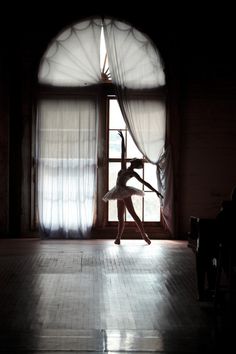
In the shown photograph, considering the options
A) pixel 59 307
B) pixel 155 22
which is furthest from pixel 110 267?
pixel 155 22

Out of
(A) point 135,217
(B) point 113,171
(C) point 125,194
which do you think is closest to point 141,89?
(B) point 113,171

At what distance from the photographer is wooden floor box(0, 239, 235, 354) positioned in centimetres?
329

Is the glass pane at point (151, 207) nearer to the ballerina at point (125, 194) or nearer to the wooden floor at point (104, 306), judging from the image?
the ballerina at point (125, 194)

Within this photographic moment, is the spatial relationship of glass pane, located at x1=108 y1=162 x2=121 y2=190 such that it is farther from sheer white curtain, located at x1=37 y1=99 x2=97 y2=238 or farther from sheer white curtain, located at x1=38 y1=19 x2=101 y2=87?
sheer white curtain, located at x1=38 y1=19 x2=101 y2=87

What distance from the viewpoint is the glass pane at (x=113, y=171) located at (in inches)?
352

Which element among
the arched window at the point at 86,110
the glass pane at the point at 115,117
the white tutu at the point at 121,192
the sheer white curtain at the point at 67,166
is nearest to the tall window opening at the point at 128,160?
the glass pane at the point at 115,117

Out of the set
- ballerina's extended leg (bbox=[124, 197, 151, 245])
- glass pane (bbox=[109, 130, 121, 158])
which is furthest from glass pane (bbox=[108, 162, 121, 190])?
ballerina's extended leg (bbox=[124, 197, 151, 245])

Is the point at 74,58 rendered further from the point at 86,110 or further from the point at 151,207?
the point at 151,207

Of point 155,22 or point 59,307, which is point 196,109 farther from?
point 59,307

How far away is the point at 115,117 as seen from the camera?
8922mm

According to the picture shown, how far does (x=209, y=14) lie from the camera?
29.1 feet

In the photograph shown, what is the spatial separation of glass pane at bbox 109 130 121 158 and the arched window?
0.19 m

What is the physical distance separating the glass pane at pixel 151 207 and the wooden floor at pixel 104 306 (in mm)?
1863

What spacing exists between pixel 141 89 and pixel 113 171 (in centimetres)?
142
